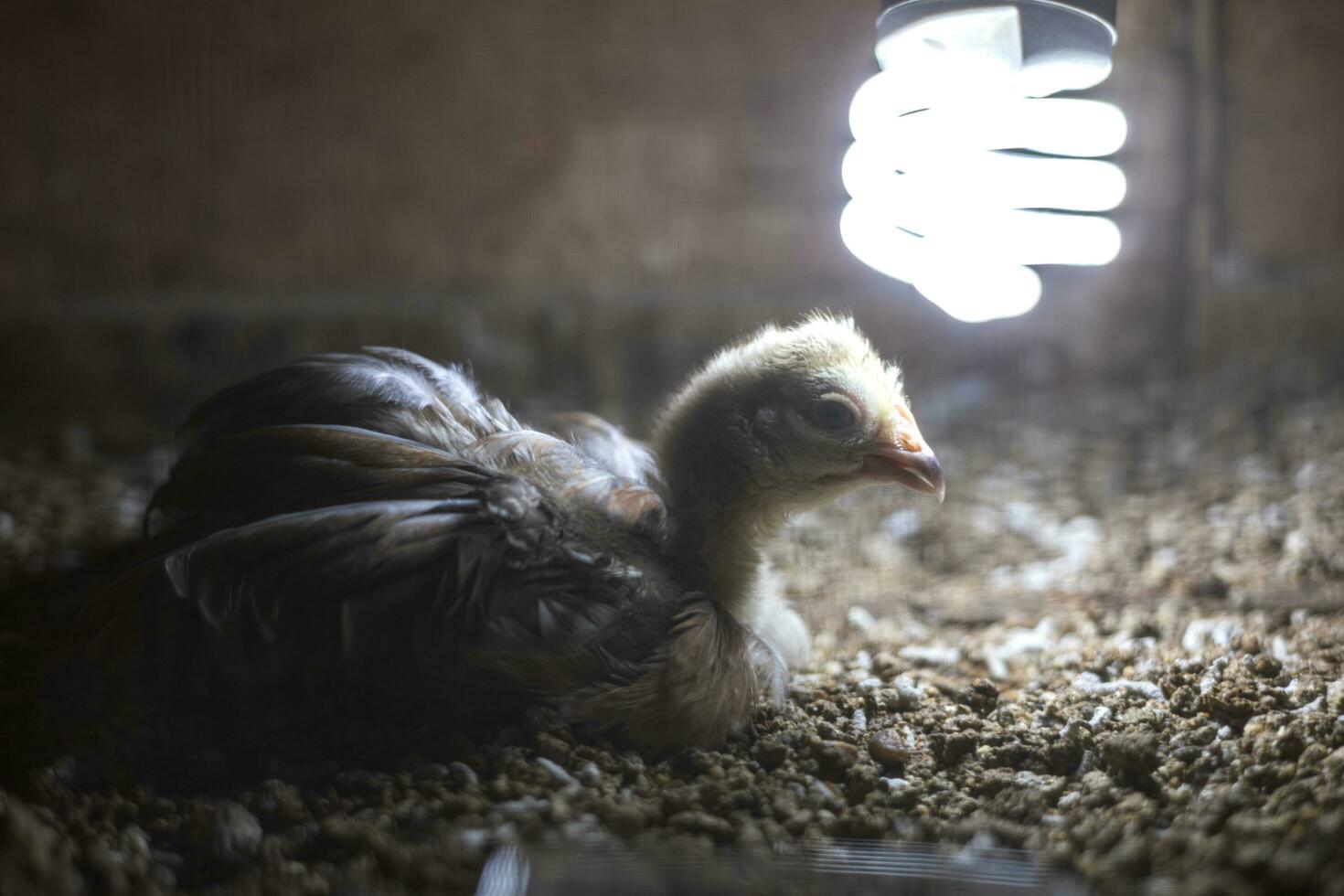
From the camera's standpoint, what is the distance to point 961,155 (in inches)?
68.1

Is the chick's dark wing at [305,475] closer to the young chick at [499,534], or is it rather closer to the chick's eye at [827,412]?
the young chick at [499,534]

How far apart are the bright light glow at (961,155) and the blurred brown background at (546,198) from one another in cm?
130

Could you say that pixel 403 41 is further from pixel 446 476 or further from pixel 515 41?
pixel 446 476

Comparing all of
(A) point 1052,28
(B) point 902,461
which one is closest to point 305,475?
(B) point 902,461

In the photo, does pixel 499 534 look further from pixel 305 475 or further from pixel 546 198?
pixel 546 198

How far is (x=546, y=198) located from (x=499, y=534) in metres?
2.12

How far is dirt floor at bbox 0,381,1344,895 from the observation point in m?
1.16

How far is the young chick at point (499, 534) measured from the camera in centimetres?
138

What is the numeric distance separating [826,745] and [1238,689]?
0.65m

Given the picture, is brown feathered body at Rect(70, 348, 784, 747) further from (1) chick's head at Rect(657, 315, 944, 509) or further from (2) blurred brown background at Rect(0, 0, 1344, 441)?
(2) blurred brown background at Rect(0, 0, 1344, 441)

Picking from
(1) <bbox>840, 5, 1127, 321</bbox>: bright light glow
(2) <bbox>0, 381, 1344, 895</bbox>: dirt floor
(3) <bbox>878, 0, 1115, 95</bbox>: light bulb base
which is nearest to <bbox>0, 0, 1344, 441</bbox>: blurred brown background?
(2) <bbox>0, 381, 1344, 895</bbox>: dirt floor

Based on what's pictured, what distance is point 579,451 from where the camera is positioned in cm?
177

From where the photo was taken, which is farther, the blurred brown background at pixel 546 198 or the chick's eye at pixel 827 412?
the blurred brown background at pixel 546 198

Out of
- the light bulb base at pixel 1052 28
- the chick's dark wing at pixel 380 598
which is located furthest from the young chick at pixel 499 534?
the light bulb base at pixel 1052 28
